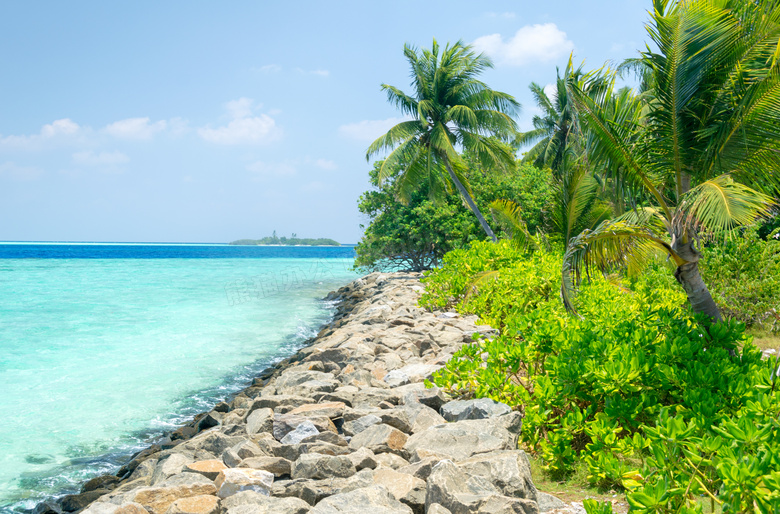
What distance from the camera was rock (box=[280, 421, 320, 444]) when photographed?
4.79 metres

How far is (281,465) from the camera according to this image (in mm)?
4281

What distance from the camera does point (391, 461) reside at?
13.8ft

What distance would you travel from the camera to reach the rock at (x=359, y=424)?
4.97 m

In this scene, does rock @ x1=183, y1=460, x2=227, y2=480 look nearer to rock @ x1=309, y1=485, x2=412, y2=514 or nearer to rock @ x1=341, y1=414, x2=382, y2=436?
rock @ x1=341, y1=414, x2=382, y2=436

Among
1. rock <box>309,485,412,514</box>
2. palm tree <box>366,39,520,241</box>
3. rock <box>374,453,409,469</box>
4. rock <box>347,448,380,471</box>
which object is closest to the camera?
rock <box>309,485,412,514</box>

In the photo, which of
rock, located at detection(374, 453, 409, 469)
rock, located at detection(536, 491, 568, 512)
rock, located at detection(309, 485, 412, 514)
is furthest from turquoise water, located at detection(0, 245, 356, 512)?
rock, located at detection(536, 491, 568, 512)

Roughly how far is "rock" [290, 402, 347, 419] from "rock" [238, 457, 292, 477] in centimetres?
Result: 100

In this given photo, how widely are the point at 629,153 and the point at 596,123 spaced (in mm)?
563

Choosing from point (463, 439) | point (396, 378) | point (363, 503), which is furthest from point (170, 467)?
point (396, 378)

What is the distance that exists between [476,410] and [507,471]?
120 centimetres

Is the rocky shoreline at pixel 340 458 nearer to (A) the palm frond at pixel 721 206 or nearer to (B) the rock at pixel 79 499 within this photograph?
(B) the rock at pixel 79 499

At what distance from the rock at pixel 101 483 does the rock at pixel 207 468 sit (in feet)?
5.65

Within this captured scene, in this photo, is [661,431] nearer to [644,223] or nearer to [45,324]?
[644,223]

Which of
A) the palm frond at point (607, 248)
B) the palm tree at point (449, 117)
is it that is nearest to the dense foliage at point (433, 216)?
the palm tree at point (449, 117)
